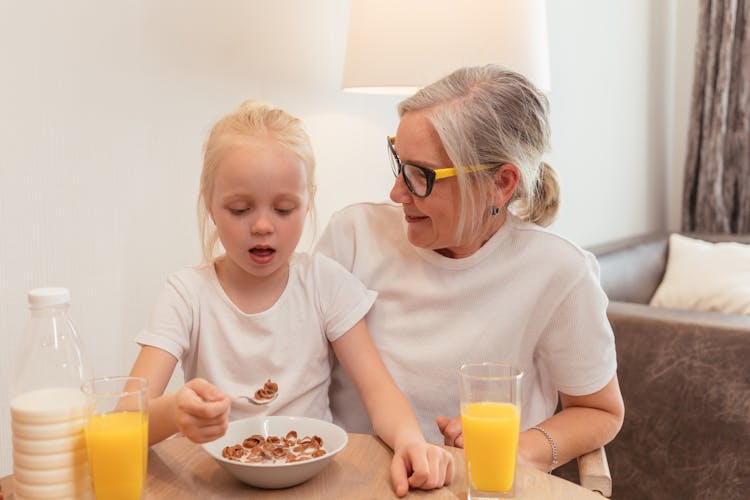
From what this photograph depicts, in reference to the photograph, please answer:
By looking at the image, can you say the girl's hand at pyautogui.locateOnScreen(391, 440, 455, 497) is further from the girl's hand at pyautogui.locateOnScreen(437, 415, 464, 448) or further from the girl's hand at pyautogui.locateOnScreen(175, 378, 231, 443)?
the girl's hand at pyautogui.locateOnScreen(175, 378, 231, 443)

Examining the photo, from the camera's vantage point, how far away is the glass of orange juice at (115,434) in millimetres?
988

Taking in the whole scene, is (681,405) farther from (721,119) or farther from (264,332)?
(721,119)

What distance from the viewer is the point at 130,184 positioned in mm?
1803

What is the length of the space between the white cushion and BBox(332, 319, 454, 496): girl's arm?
217 centimetres

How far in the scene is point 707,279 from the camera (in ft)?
11.2

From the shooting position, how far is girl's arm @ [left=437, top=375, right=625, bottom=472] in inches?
57.7

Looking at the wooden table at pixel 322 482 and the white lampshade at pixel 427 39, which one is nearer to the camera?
the wooden table at pixel 322 482

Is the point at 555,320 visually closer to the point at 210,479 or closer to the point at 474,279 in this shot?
the point at 474,279

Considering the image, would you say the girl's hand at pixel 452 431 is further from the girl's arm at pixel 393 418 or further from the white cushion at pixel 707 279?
the white cushion at pixel 707 279

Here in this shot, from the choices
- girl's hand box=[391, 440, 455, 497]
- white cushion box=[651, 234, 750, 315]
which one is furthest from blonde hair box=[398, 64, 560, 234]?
white cushion box=[651, 234, 750, 315]

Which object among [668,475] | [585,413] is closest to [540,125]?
[585,413]

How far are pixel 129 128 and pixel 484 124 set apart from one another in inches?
31.0

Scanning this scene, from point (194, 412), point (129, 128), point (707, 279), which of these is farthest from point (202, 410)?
point (707, 279)

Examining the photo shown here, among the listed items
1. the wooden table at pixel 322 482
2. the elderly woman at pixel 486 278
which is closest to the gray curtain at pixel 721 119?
the elderly woman at pixel 486 278
